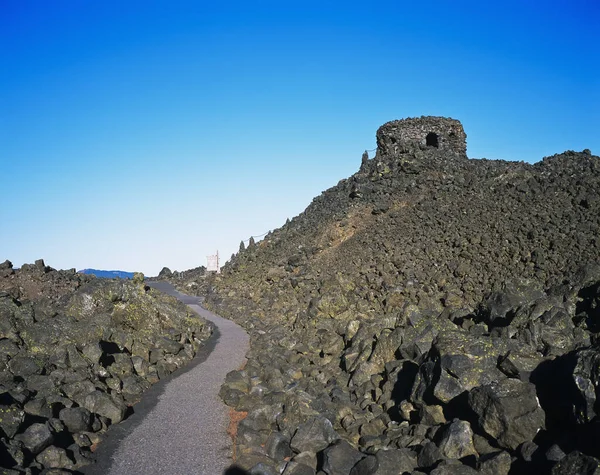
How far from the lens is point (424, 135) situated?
40844 millimetres

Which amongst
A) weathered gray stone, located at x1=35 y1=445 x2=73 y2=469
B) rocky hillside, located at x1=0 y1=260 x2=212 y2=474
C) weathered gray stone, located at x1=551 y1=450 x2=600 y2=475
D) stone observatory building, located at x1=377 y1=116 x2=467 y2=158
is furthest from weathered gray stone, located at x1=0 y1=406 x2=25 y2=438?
stone observatory building, located at x1=377 y1=116 x2=467 y2=158

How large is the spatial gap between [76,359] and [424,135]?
35.0 metres

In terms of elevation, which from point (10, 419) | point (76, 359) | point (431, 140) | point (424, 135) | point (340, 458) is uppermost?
point (424, 135)

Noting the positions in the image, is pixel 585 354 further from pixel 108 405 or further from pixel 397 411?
pixel 108 405

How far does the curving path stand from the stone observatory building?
29447 mm

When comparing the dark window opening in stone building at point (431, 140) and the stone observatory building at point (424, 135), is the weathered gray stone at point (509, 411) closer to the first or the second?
the stone observatory building at point (424, 135)

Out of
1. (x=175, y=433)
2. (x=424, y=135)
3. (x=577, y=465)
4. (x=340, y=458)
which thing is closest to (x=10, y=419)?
(x=175, y=433)

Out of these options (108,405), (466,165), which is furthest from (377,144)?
(108,405)

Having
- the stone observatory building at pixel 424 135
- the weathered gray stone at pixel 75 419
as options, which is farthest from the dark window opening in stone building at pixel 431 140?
the weathered gray stone at pixel 75 419

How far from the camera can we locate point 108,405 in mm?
13211

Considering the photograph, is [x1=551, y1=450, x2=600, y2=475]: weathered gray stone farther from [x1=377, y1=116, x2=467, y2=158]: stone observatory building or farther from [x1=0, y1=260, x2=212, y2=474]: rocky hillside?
[x1=377, y1=116, x2=467, y2=158]: stone observatory building

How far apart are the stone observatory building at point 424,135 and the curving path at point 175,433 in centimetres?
2945

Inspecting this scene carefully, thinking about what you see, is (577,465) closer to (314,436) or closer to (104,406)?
(314,436)

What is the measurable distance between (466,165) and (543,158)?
556 cm
